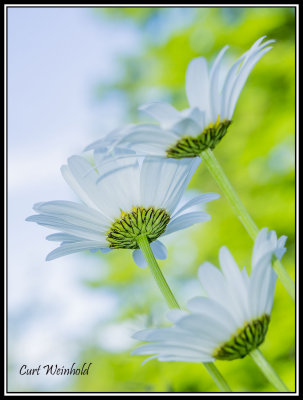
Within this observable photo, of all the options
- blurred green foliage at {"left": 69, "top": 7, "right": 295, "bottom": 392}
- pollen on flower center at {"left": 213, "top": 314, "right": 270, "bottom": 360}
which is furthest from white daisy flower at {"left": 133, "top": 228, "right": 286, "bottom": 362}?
blurred green foliage at {"left": 69, "top": 7, "right": 295, "bottom": 392}

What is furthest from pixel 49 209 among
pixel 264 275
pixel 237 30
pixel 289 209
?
pixel 237 30

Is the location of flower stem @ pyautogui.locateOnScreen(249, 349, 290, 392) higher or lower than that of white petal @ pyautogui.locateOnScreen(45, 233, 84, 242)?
lower

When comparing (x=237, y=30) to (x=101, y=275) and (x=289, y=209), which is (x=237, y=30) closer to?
(x=289, y=209)

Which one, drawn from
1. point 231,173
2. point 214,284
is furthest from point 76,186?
point 231,173

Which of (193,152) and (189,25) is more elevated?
(189,25)

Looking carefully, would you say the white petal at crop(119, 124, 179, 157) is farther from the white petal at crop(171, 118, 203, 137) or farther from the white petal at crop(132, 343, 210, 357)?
the white petal at crop(132, 343, 210, 357)

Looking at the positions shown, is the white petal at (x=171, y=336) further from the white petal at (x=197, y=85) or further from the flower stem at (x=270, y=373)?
the white petal at (x=197, y=85)
